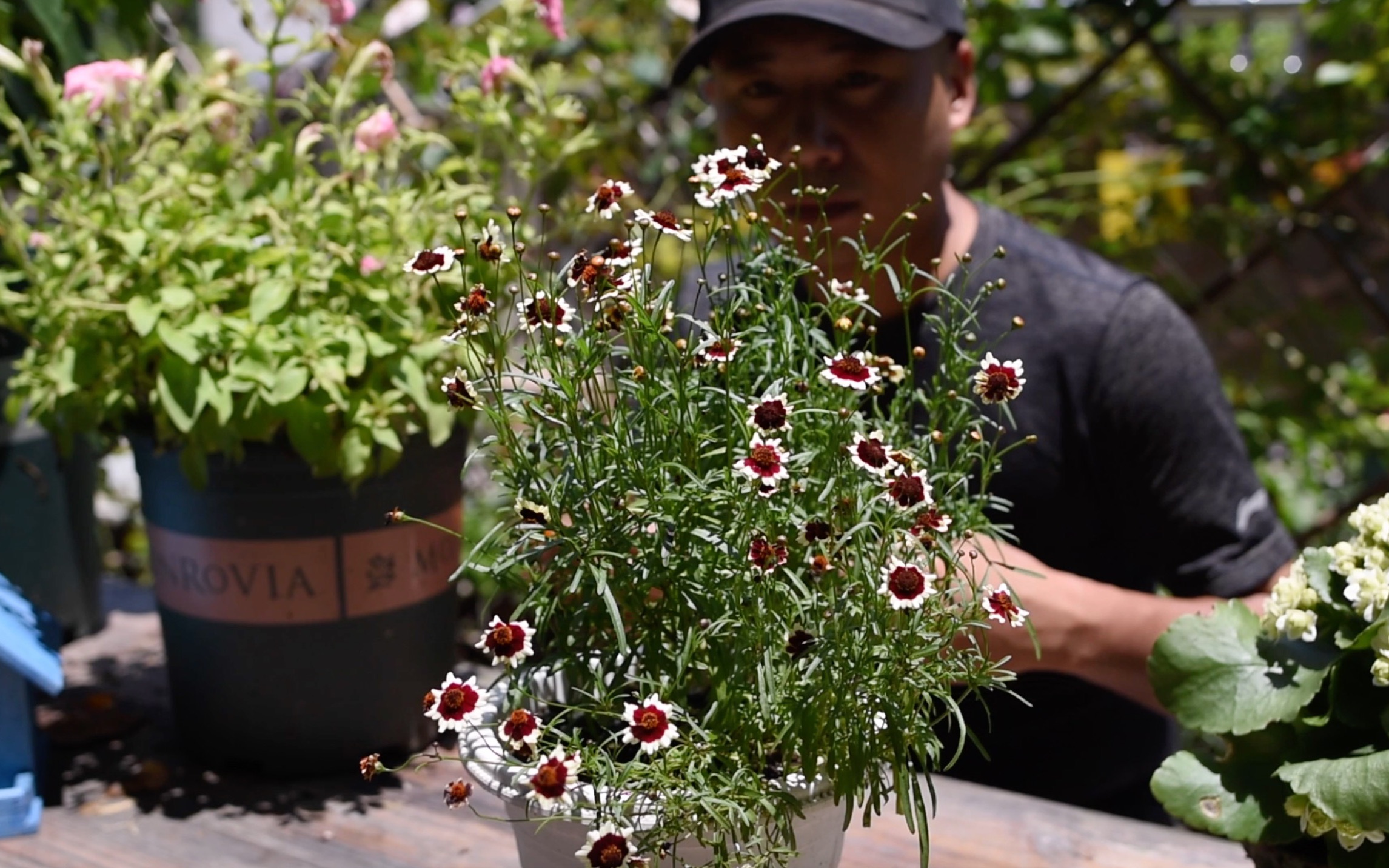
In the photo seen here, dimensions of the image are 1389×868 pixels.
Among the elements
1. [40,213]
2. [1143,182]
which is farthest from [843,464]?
[1143,182]

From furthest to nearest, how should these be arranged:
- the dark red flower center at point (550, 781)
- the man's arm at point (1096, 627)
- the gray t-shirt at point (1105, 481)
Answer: the gray t-shirt at point (1105, 481), the man's arm at point (1096, 627), the dark red flower center at point (550, 781)

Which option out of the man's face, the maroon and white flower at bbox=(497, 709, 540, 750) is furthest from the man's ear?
the maroon and white flower at bbox=(497, 709, 540, 750)

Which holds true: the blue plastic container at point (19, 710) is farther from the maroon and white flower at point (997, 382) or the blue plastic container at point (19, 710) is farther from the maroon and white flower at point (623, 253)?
the maroon and white flower at point (997, 382)

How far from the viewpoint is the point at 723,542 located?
28.1 inches

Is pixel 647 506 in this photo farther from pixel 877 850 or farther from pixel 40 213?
pixel 40 213

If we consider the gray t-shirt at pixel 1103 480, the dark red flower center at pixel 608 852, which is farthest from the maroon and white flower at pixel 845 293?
the gray t-shirt at pixel 1103 480

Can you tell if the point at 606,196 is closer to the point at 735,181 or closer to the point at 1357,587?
the point at 735,181

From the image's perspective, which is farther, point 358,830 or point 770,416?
point 358,830

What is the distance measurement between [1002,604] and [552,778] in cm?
25

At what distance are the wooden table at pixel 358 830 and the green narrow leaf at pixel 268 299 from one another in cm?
44

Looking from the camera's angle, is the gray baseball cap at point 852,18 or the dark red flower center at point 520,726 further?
the gray baseball cap at point 852,18

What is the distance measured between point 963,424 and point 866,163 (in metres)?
0.62

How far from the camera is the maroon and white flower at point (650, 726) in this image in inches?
25.3

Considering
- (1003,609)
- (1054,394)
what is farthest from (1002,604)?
(1054,394)
